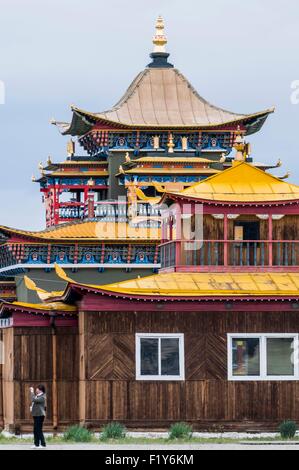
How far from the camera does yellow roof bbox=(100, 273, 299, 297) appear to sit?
2734 inches

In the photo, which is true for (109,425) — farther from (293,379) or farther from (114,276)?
(114,276)

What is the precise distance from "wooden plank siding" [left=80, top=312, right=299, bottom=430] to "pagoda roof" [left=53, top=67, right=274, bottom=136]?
Answer: 39853 millimetres

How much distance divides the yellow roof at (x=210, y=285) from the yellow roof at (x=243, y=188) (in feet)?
9.13

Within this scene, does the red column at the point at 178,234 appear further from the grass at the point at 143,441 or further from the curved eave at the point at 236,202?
the grass at the point at 143,441

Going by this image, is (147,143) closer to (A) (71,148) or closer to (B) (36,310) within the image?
(A) (71,148)

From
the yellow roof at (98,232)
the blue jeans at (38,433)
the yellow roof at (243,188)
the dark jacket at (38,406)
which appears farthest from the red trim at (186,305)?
the yellow roof at (98,232)

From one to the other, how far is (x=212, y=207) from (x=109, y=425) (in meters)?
9.45

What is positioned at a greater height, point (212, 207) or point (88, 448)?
point (212, 207)

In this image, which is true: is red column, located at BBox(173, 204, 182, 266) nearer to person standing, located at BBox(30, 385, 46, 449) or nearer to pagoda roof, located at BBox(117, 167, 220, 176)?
person standing, located at BBox(30, 385, 46, 449)

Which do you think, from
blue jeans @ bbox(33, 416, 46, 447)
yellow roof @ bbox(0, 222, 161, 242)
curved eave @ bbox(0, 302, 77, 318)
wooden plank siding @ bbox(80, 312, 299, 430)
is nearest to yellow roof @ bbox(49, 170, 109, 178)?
yellow roof @ bbox(0, 222, 161, 242)

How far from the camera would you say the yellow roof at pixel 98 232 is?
10331 cm

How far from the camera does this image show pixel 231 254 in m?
73.1
